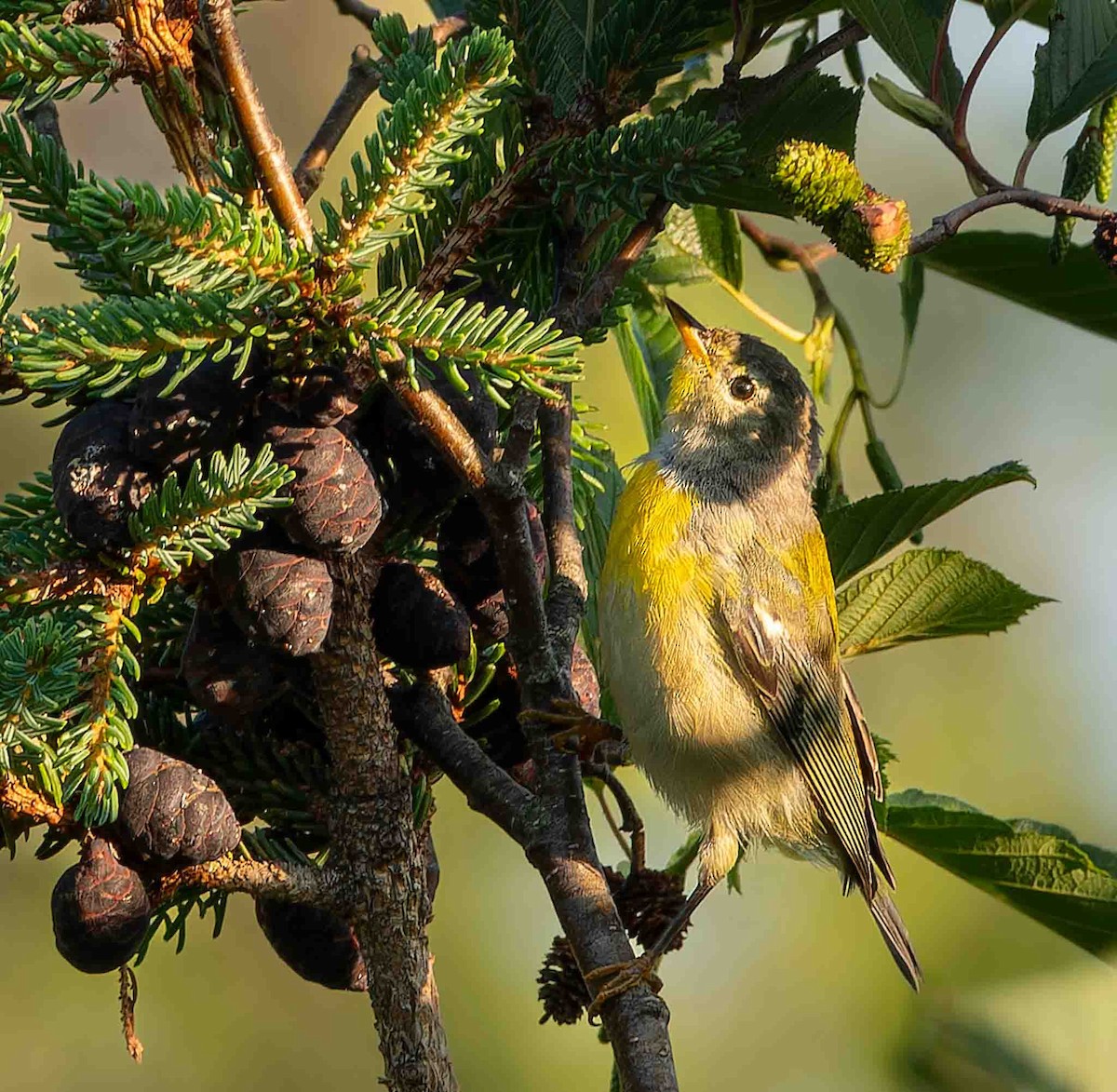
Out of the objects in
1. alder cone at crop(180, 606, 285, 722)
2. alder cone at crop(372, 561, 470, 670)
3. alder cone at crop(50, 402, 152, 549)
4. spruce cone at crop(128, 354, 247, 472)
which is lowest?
alder cone at crop(180, 606, 285, 722)

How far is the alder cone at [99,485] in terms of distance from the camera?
127cm

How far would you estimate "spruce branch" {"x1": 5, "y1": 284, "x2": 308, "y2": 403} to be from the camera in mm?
1100

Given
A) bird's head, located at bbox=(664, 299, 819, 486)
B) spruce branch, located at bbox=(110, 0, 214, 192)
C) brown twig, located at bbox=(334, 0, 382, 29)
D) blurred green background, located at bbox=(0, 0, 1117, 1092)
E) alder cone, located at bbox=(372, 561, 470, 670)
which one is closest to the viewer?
spruce branch, located at bbox=(110, 0, 214, 192)

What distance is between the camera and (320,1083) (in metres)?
3.72

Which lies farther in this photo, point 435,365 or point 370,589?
point 370,589

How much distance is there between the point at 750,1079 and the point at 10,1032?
1.94 m

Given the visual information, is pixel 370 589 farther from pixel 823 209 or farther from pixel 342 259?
pixel 823 209

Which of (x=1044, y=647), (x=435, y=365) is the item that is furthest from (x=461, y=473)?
(x=1044, y=647)

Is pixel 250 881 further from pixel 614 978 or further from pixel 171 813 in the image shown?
pixel 614 978

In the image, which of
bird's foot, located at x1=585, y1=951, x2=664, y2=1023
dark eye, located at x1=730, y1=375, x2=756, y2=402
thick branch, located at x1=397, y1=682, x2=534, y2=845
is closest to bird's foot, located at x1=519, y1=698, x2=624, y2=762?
thick branch, located at x1=397, y1=682, x2=534, y2=845

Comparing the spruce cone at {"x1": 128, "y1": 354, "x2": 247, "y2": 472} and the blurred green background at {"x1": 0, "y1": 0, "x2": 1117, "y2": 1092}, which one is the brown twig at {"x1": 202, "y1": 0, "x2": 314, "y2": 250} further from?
the blurred green background at {"x1": 0, "y1": 0, "x2": 1117, "y2": 1092}

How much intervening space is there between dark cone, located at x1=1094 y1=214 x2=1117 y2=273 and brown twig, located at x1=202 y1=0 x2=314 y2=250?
902mm

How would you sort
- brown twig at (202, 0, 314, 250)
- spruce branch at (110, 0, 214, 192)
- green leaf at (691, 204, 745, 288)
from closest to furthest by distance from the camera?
brown twig at (202, 0, 314, 250) < spruce branch at (110, 0, 214, 192) < green leaf at (691, 204, 745, 288)

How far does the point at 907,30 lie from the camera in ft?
5.38
